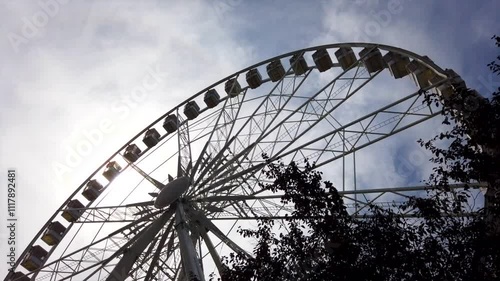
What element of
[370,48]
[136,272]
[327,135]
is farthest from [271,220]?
[370,48]

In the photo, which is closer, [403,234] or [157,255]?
[403,234]

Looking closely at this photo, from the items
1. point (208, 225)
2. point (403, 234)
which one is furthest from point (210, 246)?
point (403, 234)

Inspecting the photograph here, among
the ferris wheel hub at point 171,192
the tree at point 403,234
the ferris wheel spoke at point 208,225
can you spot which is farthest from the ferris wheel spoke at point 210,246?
the tree at point 403,234

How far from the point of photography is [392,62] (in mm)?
23609

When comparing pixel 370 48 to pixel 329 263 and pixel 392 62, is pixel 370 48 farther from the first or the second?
pixel 329 263

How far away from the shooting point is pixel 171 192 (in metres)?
21.5

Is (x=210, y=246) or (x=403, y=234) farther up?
(x=210, y=246)

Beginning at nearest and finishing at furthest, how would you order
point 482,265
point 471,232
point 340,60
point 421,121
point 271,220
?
point 482,265 → point 471,232 → point 271,220 → point 421,121 → point 340,60

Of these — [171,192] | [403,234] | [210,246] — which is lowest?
[403,234]

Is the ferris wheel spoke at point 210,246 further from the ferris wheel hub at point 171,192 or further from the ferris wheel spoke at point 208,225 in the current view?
the ferris wheel hub at point 171,192

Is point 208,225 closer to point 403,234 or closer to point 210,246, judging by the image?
point 210,246

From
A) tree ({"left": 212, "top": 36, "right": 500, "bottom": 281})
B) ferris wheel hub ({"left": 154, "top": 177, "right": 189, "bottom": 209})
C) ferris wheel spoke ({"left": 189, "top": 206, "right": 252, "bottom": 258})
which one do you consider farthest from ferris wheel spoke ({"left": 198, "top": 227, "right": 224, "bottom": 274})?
tree ({"left": 212, "top": 36, "right": 500, "bottom": 281})

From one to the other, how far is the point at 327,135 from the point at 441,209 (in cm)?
988

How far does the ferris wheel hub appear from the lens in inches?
843
